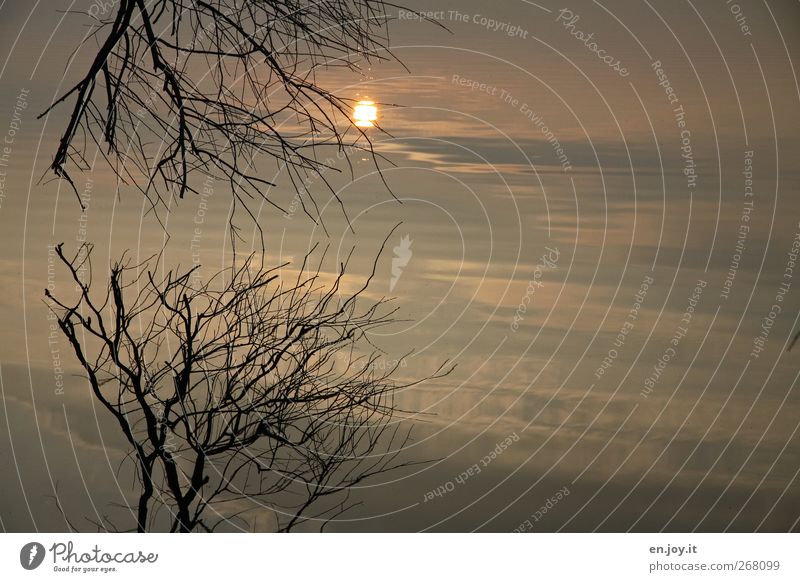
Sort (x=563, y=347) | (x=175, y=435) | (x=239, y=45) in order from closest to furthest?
(x=239, y=45) < (x=175, y=435) < (x=563, y=347)

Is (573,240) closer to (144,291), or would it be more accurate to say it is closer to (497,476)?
(497,476)

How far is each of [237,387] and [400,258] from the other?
902mm

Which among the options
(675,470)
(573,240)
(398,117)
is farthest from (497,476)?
(398,117)

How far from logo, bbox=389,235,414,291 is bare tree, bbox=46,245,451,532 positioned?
12cm

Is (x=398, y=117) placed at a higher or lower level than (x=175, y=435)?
higher

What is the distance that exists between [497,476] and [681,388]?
91 cm

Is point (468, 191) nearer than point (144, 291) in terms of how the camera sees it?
No

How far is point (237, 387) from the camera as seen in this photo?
15.0 feet
